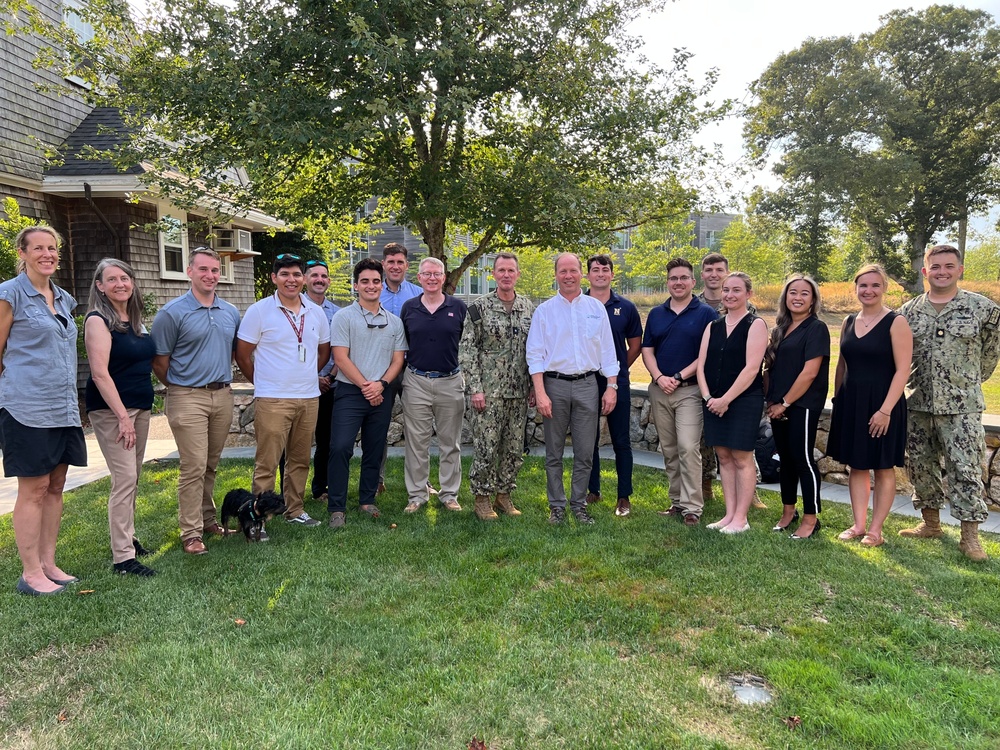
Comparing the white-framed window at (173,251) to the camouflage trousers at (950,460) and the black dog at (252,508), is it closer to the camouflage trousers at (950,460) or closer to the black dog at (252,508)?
the black dog at (252,508)

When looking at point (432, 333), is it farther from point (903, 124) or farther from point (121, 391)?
point (903, 124)

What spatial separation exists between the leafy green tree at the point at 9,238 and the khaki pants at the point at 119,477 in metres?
5.56

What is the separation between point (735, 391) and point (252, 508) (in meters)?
3.33

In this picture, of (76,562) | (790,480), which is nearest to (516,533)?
(790,480)

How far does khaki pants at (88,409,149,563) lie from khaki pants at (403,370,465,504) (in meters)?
1.84

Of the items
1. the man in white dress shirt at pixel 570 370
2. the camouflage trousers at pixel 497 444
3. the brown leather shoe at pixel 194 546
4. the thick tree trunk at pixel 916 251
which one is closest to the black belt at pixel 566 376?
the man in white dress shirt at pixel 570 370

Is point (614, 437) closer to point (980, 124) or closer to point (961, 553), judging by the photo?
point (961, 553)

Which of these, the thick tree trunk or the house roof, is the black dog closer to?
the house roof

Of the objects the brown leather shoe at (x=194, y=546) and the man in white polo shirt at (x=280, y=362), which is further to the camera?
the man in white polo shirt at (x=280, y=362)

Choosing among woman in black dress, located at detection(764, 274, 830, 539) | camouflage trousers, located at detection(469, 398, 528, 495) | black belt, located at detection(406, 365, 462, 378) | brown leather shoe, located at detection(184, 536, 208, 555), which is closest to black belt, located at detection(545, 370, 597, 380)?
camouflage trousers, located at detection(469, 398, 528, 495)

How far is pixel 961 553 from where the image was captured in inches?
156

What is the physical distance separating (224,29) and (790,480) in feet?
22.9

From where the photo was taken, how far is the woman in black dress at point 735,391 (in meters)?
4.21

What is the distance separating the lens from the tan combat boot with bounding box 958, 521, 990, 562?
3.91 metres
